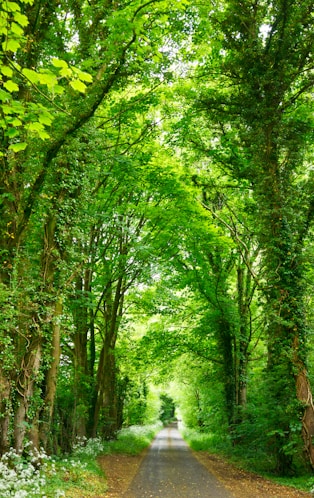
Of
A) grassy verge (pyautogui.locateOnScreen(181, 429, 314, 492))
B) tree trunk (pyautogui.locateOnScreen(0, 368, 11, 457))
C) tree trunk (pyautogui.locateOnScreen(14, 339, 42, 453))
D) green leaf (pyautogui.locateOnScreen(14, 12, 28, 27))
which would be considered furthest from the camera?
grassy verge (pyautogui.locateOnScreen(181, 429, 314, 492))

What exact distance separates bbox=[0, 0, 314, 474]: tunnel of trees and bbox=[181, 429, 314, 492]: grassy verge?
0.36 m

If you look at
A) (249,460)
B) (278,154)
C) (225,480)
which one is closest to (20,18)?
(278,154)

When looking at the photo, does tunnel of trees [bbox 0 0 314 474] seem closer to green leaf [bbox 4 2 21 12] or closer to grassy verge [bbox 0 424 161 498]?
green leaf [bbox 4 2 21 12]

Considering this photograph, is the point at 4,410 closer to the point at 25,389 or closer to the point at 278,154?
the point at 25,389

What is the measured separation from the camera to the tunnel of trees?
315 inches

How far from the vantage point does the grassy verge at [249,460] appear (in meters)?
10.9

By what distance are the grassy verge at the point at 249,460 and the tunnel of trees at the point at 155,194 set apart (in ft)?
1.17

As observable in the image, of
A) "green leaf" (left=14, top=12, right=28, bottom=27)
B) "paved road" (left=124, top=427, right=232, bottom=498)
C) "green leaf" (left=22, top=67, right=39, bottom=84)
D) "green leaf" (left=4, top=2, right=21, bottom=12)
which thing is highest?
"green leaf" (left=4, top=2, right=21, bottom=12)

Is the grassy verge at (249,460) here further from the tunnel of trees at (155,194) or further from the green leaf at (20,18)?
the green leaf at (20,18)

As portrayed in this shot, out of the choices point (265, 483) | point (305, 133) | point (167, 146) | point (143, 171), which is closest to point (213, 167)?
point (167, 146)

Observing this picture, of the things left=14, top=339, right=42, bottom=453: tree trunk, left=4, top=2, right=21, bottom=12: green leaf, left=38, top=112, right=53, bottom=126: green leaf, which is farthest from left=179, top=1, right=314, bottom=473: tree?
left=4, top=2, right=21, bottom=12: green leaf

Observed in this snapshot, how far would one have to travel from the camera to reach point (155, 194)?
16.1 m

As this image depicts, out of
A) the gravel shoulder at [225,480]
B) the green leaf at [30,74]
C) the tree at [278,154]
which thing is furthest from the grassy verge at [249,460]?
the green leaf at [30,74]

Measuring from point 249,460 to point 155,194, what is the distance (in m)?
10.7
